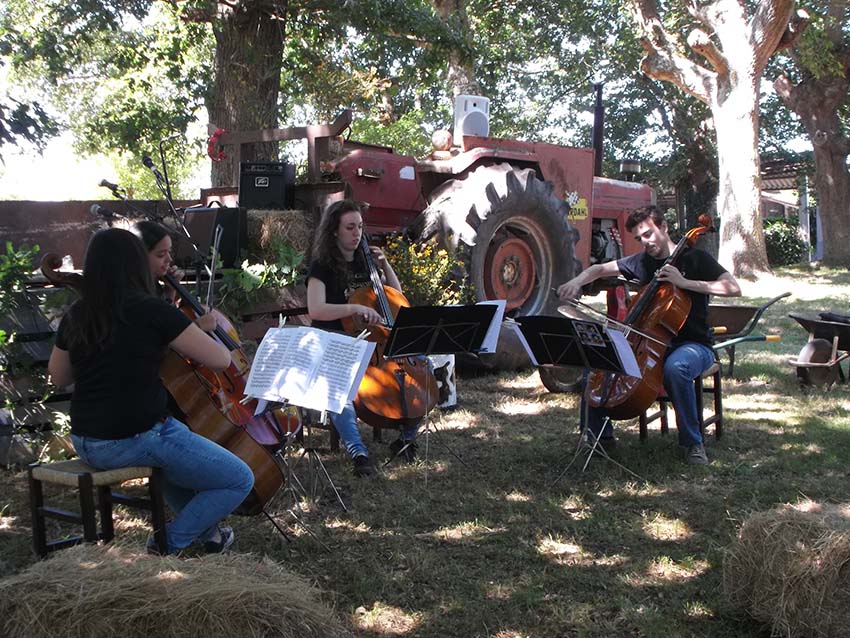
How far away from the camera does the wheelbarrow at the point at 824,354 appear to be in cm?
664

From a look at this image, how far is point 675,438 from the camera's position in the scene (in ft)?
17.8

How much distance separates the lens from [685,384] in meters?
4.86

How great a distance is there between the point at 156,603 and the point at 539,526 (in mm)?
2286

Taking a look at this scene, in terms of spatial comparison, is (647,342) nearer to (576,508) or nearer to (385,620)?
(576,508)

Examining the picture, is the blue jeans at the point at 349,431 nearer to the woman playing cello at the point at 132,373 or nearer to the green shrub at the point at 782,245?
the woman playing cello at the point at 132,373

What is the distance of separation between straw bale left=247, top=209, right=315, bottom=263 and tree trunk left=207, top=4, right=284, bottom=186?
11.1 feet

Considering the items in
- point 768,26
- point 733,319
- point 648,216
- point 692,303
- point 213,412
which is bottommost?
point 213,412

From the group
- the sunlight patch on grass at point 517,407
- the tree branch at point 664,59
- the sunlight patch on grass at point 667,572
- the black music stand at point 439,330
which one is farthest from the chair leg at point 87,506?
the tree branch at point 664,59

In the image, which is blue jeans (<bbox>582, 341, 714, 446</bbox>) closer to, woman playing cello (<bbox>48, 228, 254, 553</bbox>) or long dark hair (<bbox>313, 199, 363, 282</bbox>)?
long dark hair (<bbox>313, 199, 363, 282</bbox>)

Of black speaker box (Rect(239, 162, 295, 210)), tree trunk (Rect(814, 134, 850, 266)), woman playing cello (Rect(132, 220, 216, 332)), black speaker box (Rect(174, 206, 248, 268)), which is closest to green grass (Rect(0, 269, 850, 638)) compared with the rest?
woman playing cello (Rect(132, 220, 216, 332))

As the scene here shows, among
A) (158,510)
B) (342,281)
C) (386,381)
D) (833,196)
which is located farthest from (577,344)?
(833,196)

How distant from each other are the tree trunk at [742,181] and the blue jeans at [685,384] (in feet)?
38.9

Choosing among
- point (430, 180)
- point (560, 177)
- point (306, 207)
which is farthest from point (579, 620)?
point (560, 177)

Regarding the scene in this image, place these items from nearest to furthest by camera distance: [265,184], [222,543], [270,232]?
[222,543]
[270,232]
[265,184]
